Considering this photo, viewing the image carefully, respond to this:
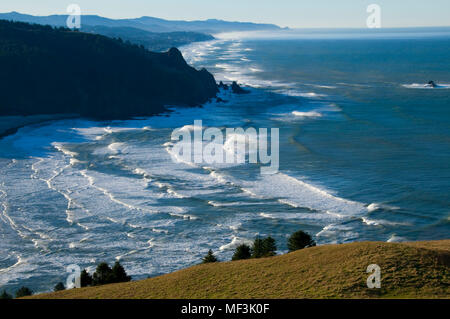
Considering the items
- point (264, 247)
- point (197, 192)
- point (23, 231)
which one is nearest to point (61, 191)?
point (23, 231)

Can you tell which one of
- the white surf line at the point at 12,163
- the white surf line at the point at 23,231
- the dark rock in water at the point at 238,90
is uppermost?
the dark rock in water at the point at 238,90

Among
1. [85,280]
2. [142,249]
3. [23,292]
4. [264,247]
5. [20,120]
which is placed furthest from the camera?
[20,120]

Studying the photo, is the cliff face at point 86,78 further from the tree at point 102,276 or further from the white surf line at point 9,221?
the tree at point 102,276

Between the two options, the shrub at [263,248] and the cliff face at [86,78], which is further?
the cliff face at [86,78]

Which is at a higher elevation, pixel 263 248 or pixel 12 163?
pixel 12 163

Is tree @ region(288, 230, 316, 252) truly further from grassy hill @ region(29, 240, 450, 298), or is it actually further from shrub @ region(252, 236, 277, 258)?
grassy hill @ region(29, 240, 450, 298)

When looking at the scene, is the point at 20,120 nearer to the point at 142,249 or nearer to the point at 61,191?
the point at 61,191

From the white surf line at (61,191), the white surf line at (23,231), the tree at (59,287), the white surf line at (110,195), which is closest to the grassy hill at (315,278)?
the tree at (59,287)

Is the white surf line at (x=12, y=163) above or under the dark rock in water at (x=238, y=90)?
under

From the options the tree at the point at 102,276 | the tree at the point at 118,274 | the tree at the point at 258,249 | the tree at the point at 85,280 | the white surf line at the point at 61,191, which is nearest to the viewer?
the tree at the point at 102,276
